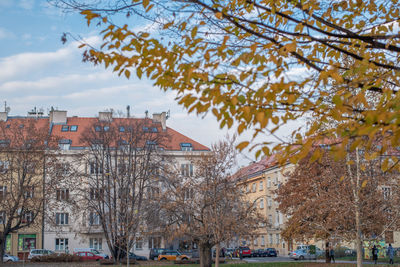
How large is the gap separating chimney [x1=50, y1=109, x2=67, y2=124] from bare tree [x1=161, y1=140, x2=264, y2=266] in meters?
36.0

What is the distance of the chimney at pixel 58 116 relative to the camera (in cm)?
6089

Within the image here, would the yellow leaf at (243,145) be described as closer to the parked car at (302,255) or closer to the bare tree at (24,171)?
the bare tree at (24,171)

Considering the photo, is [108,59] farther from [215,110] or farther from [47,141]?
[47,141]

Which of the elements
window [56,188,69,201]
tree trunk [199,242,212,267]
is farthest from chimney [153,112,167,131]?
tree trunk [199,242,212,267]

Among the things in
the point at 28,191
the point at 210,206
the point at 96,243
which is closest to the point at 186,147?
the point at 96,243

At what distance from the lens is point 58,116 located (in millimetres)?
61156

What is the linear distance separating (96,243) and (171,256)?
10929 millimetres

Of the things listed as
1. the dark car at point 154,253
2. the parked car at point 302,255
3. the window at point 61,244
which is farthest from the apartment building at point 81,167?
the parked car at point 302,255

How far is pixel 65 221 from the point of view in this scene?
57250mm

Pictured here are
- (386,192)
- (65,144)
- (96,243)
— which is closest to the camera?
(386,192)

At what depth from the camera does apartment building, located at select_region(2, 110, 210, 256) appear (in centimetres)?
4056

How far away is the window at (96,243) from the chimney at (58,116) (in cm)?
1538

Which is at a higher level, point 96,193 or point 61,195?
point 96,193

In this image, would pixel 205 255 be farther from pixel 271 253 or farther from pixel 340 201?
pixel 271 253
